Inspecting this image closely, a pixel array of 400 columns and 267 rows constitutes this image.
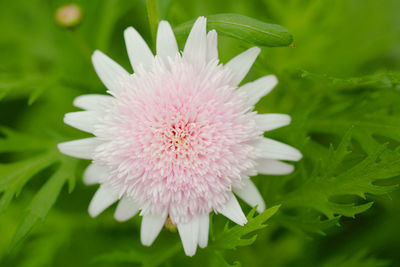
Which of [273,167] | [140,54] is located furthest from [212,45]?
[273,167]

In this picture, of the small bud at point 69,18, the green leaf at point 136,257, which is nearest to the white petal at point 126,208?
the green leaf at point 136,257

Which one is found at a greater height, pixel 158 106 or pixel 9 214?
pixel 158 106

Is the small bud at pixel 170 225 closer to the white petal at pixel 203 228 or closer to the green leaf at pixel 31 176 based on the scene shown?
the white petal at pixel 203 228

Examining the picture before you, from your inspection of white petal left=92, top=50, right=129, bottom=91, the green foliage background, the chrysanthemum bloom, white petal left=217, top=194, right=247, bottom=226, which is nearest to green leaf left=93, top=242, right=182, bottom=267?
the green foliage background

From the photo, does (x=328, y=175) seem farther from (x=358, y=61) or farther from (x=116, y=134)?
(x=358, y=61)

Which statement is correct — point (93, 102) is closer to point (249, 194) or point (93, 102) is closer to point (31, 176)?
point (31, 176)

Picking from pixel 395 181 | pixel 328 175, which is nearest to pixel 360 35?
pixel 395 181

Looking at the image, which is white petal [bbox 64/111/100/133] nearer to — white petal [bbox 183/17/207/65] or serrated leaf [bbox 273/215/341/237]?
white petal [bbox 183/17/207/65]
